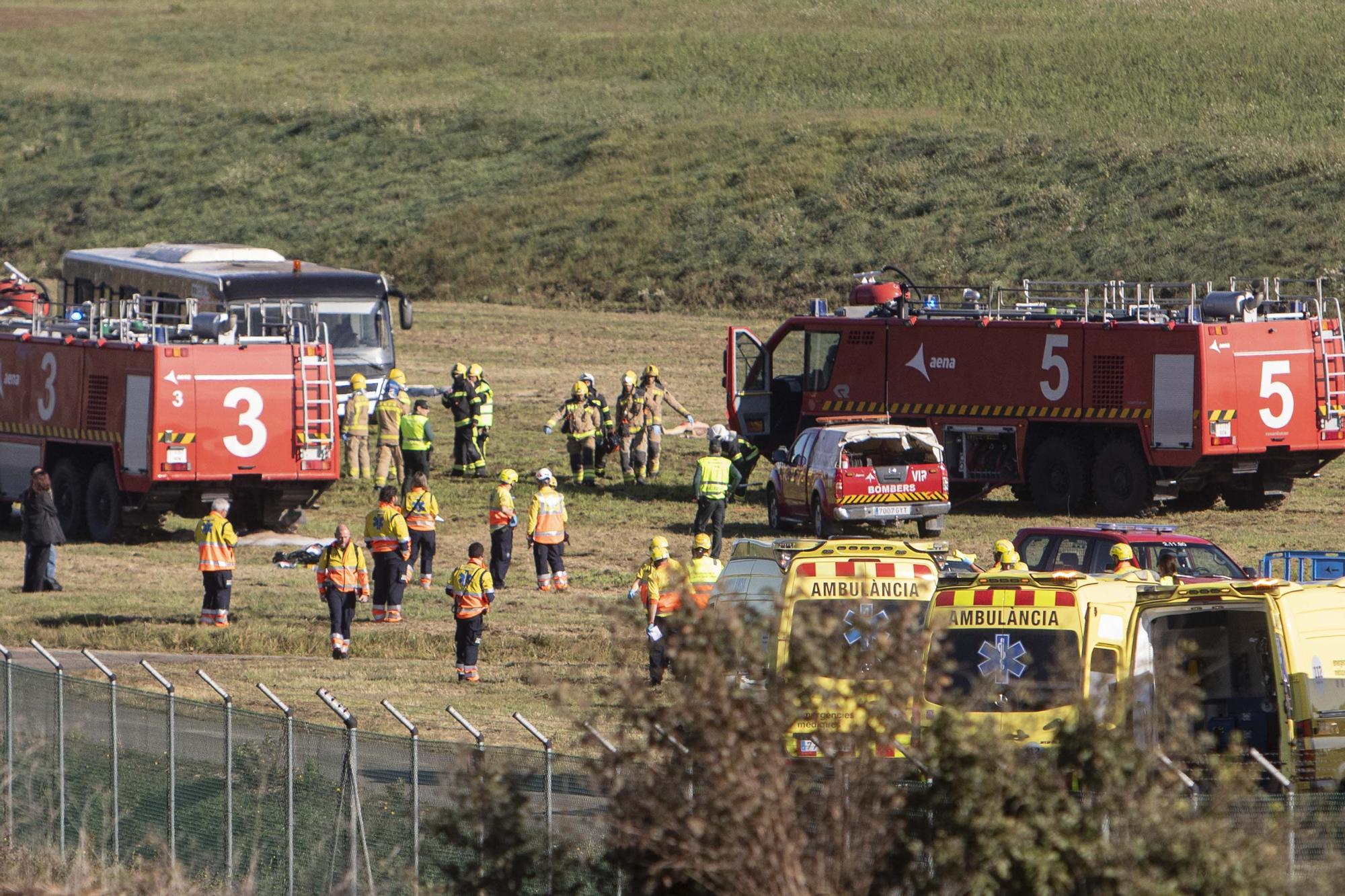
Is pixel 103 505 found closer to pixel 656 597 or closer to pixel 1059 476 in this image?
pixel 656 597

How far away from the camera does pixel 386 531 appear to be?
20531 mm

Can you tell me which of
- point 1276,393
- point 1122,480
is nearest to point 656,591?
point 1122,480

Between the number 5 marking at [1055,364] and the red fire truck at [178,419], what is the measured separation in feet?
33.1

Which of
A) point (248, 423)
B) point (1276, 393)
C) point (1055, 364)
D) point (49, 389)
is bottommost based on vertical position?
point (248, 423)

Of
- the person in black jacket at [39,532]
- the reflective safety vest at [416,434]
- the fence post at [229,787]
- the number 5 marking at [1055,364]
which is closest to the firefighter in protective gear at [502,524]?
the person in black jacket at [39,532]

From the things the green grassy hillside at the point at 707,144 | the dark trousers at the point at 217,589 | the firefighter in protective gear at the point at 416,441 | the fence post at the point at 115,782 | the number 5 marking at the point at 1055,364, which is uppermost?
the green grassy hillside at the point at 707,144

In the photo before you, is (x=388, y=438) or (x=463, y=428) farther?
(x=463, y=428)

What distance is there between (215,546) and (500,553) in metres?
3.89

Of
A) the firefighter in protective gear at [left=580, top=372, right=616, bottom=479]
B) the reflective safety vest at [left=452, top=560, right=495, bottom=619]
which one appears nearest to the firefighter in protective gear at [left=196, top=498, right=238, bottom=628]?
the reflective safety vest at [left=452, top=560, right=495, bottom=619]

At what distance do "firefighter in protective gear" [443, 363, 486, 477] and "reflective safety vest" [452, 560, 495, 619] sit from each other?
1364cm

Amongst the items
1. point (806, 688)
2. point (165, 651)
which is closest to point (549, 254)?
point (165, 651)

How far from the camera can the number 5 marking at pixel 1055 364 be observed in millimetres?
27797

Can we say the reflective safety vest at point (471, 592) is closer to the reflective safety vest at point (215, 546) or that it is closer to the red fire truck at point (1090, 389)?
the reflective safety vest at point (215, 546)

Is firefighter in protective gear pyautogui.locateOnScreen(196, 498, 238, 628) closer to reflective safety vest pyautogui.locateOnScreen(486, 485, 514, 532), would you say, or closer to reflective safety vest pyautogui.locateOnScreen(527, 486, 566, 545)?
reflective safety vest pyautogui.locateOnScreen(486, 485, 514, 532)
